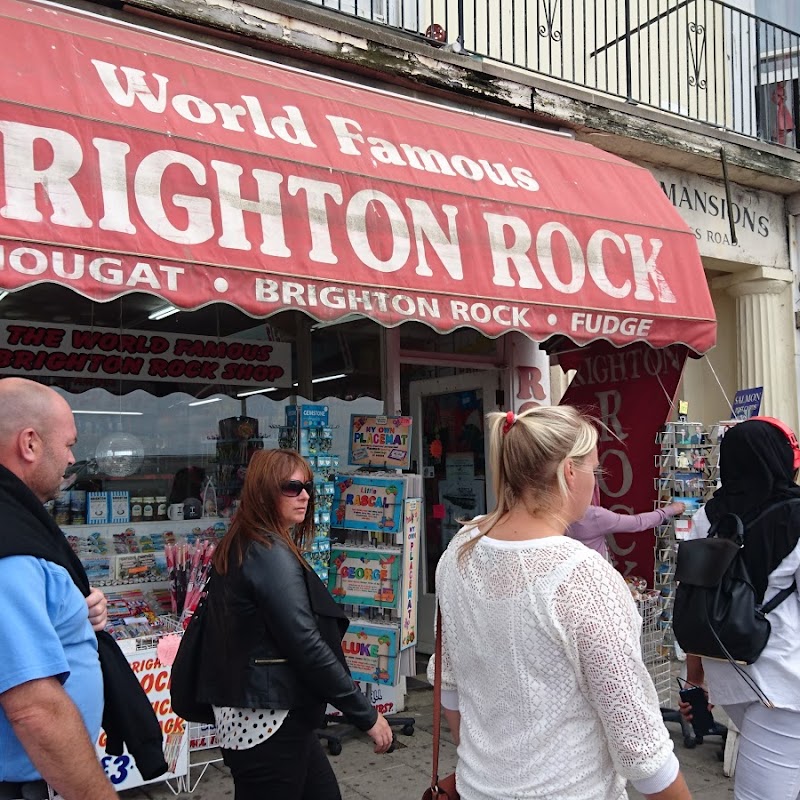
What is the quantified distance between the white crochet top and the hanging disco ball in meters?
4.23

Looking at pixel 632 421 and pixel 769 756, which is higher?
pixel 632 421

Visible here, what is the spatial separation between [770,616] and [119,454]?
4.31 meters

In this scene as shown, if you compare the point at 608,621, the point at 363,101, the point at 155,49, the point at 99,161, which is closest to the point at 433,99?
the point at 363,101

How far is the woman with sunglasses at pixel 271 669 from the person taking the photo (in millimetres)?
2764

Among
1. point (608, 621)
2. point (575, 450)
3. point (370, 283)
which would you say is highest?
point (370, 283)

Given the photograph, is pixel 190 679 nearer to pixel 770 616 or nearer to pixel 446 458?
pixel 770 616

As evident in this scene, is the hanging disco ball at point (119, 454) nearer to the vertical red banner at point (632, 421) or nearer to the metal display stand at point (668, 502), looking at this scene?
the vertical red banner at point (632, 421)

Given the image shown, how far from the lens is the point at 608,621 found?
5.92ft

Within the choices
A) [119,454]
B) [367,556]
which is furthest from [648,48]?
[119,454]

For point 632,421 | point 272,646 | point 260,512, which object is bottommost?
point 272,646

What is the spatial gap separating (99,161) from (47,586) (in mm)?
2302

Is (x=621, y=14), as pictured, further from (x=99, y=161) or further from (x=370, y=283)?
(x=99, y=161)

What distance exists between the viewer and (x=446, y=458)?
7.22 m

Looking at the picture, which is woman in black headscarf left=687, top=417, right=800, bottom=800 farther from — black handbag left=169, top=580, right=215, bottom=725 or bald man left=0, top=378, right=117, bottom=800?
bald man left=0, top=378, right=117, bottom=800
